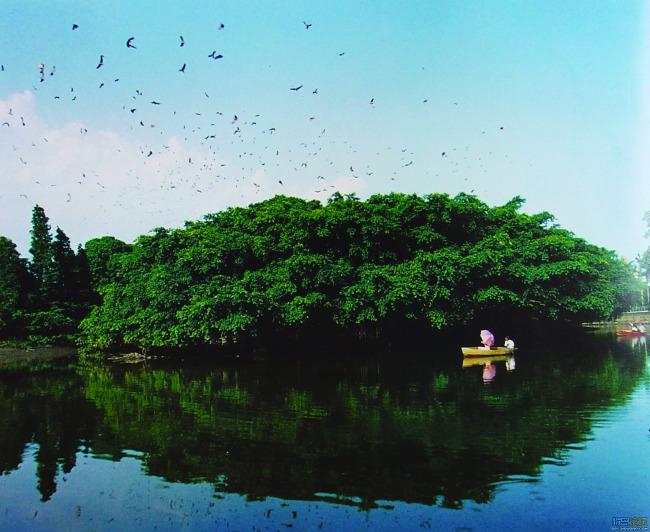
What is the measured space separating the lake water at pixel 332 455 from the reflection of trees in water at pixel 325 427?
0.19ft

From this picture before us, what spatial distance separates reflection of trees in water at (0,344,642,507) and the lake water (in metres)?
0.06

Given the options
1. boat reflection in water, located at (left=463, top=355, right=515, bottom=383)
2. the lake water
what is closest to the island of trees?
boat reflection in water, located at (left=463, top=355, right=515, bottom=383)

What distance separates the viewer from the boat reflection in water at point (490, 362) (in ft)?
79.6

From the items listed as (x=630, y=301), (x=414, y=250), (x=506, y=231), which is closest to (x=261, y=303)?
(x=414, y=250)

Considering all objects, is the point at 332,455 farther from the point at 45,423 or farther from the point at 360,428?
the point at 45,423

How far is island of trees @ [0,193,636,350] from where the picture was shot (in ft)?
98.8

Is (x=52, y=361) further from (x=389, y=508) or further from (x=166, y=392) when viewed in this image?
(x=389, y=508)

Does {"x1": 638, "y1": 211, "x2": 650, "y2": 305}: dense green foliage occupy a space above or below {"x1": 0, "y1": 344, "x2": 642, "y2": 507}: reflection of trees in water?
above

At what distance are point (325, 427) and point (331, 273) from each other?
648 inches

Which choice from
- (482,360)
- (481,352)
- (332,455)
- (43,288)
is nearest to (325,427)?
(332,455)

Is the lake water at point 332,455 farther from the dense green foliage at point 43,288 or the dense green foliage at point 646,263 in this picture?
the dense green foliage at point 646,263

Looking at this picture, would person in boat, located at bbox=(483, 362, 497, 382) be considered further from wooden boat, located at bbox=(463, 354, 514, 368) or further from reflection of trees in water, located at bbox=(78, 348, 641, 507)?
reflection of trees in water, located at bbox=(78, 348, 641, 507)

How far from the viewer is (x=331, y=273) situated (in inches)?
1183

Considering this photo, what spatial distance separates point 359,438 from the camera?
42.1 feet
